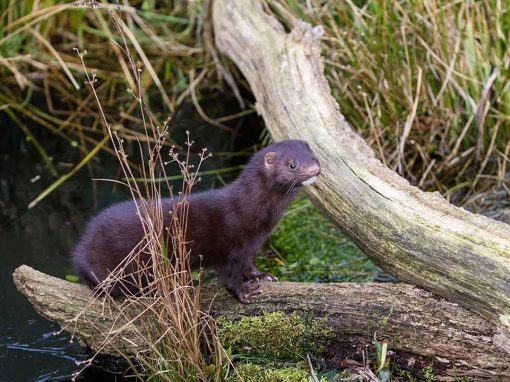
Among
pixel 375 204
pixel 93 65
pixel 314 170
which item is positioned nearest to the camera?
pixel 375 204

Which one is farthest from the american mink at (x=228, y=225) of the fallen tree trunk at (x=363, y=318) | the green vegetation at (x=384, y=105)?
the green vegetation at (x=384, y=105)

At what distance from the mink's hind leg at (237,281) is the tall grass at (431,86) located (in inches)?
77.5

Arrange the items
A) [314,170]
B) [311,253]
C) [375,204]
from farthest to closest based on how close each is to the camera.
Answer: [311,253] → [314,170] → [375,204]

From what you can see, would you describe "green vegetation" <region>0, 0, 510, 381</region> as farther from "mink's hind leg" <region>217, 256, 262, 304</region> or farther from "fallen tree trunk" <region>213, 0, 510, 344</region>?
"fallen tree trunk" <region>213, 0, 510, 344</region>

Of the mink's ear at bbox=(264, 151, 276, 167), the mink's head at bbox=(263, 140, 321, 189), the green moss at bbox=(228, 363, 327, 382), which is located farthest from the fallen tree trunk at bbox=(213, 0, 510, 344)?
the green moss at bbox=(228, 363, 327, 382)

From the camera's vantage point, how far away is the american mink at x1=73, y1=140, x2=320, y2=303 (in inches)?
186

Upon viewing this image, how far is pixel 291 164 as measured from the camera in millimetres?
4676

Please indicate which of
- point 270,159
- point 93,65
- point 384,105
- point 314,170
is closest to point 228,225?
point 270,159

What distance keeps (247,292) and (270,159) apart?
0.71 m

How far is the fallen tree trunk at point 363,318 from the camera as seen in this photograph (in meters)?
4.03

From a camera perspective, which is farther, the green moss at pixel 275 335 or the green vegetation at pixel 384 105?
the green vegetation at pixel 384 105

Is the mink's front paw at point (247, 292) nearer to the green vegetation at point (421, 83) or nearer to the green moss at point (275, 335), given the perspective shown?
the green moss at point (275, 335)

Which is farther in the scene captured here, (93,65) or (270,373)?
(93,65)

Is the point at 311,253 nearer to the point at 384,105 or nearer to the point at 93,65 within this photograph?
the point at 384,105
